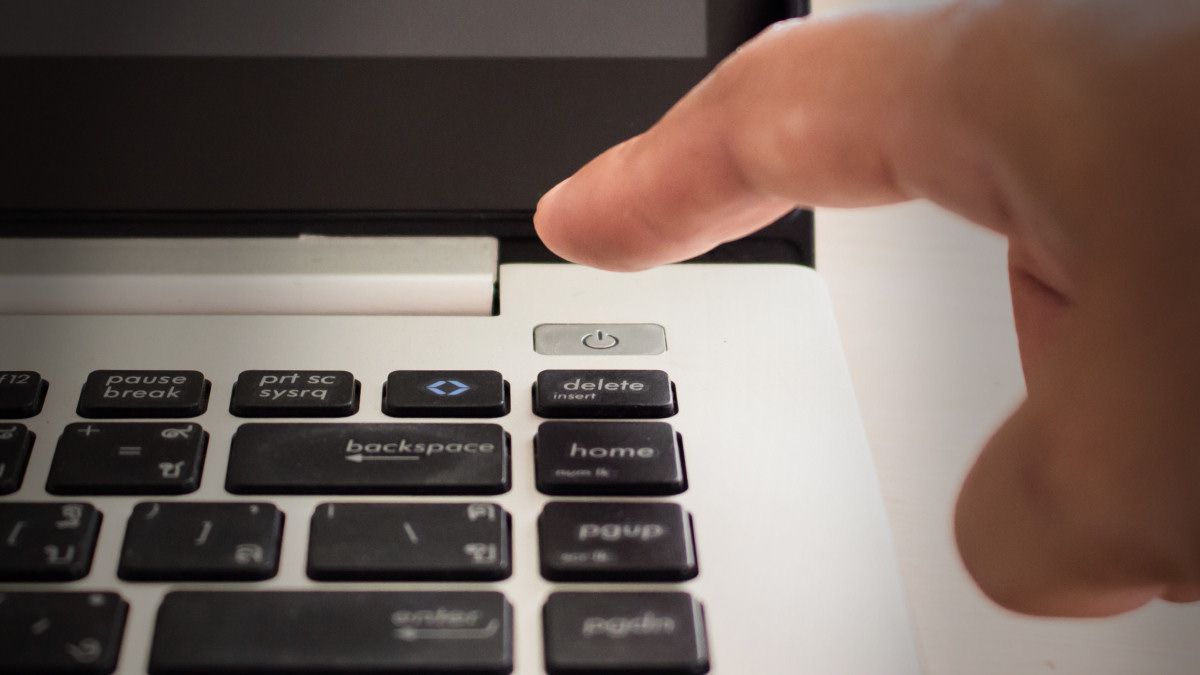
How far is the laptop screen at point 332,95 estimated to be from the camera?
1.16 feet

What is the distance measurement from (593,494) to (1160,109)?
160 mm

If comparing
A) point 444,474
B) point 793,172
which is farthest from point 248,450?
point 793,172

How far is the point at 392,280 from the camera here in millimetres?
346

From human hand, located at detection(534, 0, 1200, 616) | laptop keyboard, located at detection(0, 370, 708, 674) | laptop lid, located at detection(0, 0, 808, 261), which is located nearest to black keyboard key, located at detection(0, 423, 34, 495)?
laptop keyboard, located at detection(0, 370, 708, 674)

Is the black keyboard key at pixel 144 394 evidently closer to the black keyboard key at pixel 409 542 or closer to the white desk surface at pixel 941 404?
the black keyboard key at pixel 409 542

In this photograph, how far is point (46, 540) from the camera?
259 millimetres

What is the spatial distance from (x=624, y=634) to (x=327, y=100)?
21 centimetres

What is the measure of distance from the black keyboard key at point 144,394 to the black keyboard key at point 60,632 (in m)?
0.06

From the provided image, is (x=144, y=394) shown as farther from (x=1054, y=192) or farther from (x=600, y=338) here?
(x=1054, y=192)

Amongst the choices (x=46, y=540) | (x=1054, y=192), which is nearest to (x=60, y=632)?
(x=46, y=540)

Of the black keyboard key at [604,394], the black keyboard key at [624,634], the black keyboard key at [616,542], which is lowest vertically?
the black keyboard key at [624,634]

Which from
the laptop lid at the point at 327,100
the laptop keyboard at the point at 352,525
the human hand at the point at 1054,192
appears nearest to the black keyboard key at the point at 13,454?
the laptop keyboard at the point at 352,525

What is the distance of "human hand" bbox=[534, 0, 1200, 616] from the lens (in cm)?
19

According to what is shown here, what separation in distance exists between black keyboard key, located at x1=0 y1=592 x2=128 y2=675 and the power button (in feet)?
0.46
